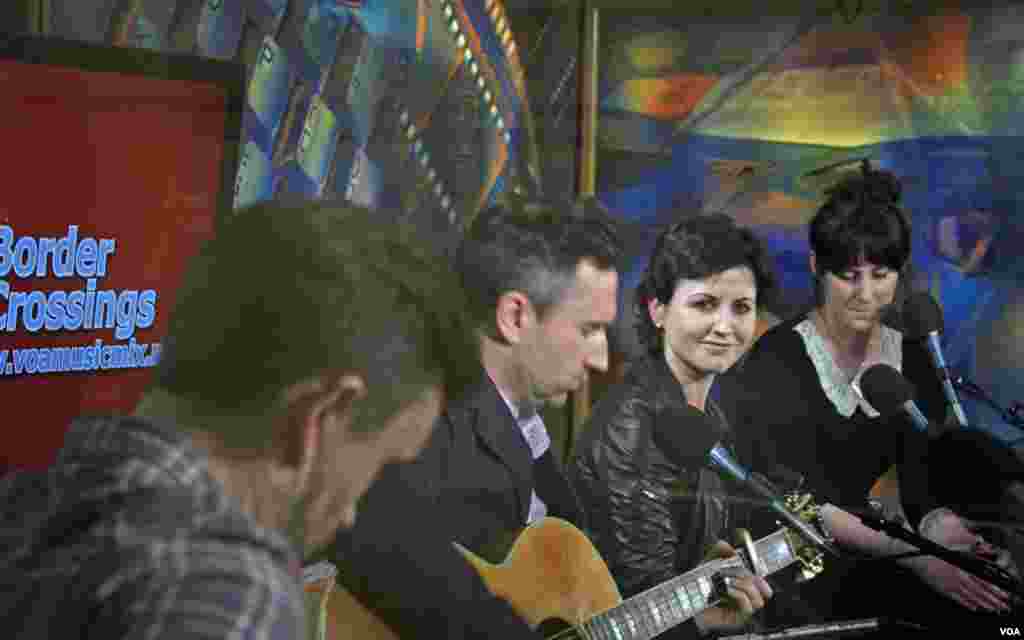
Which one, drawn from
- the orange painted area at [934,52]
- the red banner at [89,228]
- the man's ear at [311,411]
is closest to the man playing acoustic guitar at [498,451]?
the red banner at [89,228]

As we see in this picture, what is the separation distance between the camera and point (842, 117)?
365 cm

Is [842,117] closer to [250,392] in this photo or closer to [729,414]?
[729,414]

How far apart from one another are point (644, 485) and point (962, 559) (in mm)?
876

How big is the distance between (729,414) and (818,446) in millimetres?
243

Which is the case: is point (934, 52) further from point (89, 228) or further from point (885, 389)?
point (89, 228)

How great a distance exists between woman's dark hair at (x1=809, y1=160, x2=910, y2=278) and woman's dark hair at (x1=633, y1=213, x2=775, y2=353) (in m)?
0.15

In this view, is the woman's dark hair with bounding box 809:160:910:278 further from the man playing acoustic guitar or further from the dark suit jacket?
the dark suit jacket

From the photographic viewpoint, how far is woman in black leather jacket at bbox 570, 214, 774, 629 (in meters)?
3.52

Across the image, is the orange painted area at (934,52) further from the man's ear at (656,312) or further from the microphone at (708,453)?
the microphone at (708,453)

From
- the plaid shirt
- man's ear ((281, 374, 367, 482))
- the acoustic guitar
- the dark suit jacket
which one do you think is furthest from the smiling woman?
the plaid shirt

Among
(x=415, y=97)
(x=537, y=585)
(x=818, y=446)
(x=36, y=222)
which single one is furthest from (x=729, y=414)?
(x=36, y=222)

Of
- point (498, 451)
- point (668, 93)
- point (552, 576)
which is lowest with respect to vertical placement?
point (552, 576)

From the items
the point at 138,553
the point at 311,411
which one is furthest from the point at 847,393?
the point at 138,553

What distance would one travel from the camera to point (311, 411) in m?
1.57
